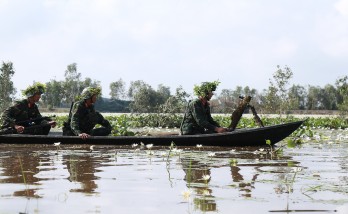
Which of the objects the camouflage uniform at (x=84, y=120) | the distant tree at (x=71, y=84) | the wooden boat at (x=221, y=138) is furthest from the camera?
the distant tree at (x=71, y=84)

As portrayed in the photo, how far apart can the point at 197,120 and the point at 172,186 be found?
6.04m

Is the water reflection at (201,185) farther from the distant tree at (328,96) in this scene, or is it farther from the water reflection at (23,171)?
the distant tree at (328,96)

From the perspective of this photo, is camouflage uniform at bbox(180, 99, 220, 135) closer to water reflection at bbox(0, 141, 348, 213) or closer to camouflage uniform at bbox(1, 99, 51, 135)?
water reflection at bbox(0, 141, 348, 213)

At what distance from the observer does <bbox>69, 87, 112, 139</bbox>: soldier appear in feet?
37.2

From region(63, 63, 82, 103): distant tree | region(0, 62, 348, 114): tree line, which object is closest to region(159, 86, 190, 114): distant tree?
region(0, 62, 348, 114): tree line

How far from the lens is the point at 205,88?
10992mm

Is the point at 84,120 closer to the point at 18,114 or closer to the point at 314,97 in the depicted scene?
the point at 18,114

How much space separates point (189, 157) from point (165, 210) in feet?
14.0

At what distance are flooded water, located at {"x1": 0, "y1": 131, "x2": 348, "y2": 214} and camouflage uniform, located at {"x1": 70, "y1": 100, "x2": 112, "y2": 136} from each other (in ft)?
11.2

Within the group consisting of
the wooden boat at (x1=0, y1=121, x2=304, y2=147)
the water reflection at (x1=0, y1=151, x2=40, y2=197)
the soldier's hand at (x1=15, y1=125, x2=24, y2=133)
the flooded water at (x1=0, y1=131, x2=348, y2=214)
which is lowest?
the flooded water at (x1=0, y1=131, x2=348, y2=214)

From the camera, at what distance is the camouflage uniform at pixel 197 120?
36.3ft

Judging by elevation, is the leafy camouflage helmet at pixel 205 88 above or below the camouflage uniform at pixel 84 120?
above

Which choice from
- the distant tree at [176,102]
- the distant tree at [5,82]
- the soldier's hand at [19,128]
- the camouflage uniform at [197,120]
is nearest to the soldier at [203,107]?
the camouflage uniform at [197,120]

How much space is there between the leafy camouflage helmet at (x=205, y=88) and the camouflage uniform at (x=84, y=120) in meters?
2.12
